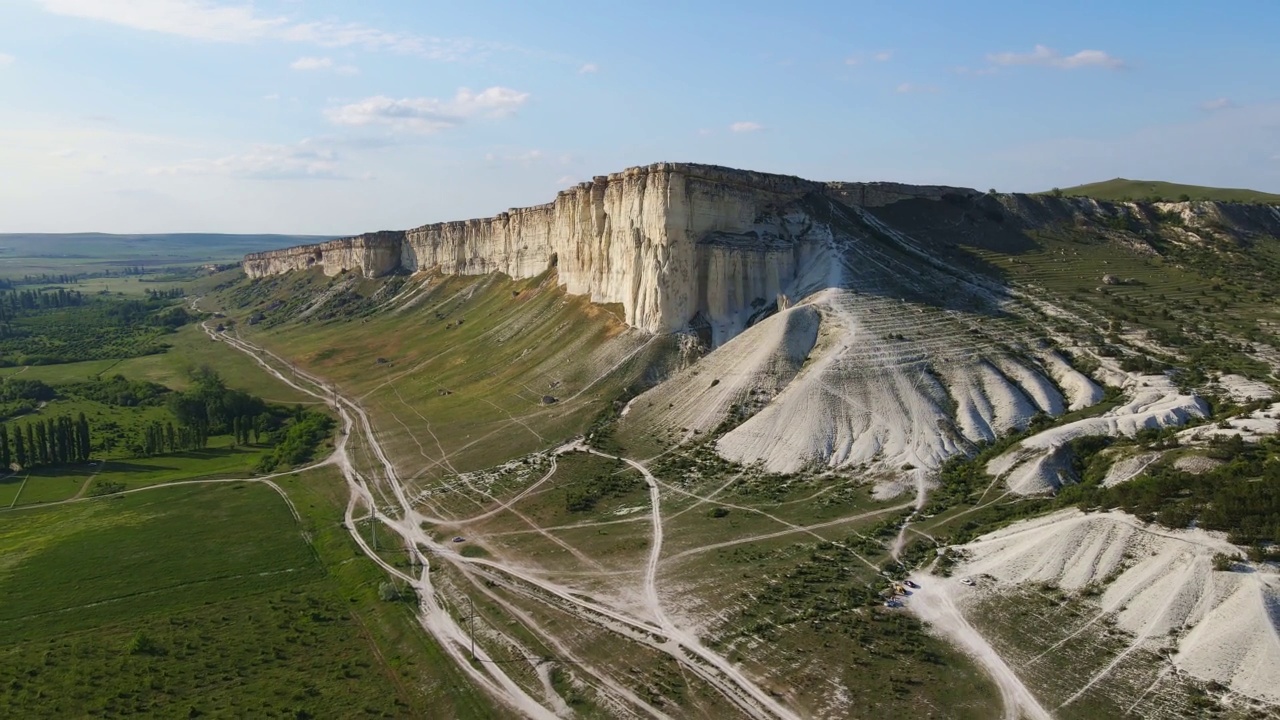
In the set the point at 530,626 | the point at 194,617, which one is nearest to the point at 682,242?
the point at 530,626

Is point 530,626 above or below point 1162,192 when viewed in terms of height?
below

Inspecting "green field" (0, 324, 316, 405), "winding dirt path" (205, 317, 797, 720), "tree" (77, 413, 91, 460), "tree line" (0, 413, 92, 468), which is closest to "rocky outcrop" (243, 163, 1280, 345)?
"winding dirt path" (205, 317, 797, 720)

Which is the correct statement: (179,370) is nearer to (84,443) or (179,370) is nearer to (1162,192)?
(84,443)

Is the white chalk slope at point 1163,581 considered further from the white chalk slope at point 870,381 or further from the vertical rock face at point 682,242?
the vertical rock face at point 682,242

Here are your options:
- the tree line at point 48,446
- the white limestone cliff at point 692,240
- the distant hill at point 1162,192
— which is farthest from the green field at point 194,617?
the distant hill at point 1162,192

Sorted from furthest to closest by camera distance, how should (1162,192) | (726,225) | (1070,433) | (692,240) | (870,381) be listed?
(1162,192) < (726,225) < (692,240) < (870,381) < (1070,433)

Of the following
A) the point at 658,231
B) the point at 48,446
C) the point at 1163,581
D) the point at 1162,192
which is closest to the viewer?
the point at 1163,581

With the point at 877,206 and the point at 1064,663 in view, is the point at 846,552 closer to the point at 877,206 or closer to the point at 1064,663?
the point at 1064,663
